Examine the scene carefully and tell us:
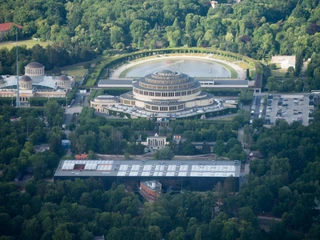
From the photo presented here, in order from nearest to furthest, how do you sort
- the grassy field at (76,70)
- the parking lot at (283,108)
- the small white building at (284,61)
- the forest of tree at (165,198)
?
the forest of tree at (165,198) → the parking lot at (283,108) → the grassy field at (76,70) → the small white building at (284,61)

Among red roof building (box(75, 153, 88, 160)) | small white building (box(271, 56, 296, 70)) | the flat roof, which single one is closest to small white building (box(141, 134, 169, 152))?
red roof building (box(75, 153, 88, 160))

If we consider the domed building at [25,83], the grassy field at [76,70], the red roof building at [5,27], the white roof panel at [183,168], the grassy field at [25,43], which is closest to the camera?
the white roof panel at [183,168]

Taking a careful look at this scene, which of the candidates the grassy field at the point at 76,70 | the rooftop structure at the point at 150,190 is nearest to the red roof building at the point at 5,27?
→ the grassy field at the point at 76,70

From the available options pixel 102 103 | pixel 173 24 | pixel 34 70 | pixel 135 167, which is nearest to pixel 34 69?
pixel 34 70

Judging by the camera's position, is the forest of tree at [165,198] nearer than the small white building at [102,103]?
Yes

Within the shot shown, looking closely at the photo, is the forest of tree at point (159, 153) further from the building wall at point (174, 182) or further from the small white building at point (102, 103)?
the small white building at point (102, 103)

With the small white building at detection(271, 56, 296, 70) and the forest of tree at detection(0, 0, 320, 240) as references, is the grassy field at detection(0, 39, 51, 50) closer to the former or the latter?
the forest of tree at detection(0, 0, 320, 240)

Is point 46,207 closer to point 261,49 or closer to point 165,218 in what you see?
point 165,218
